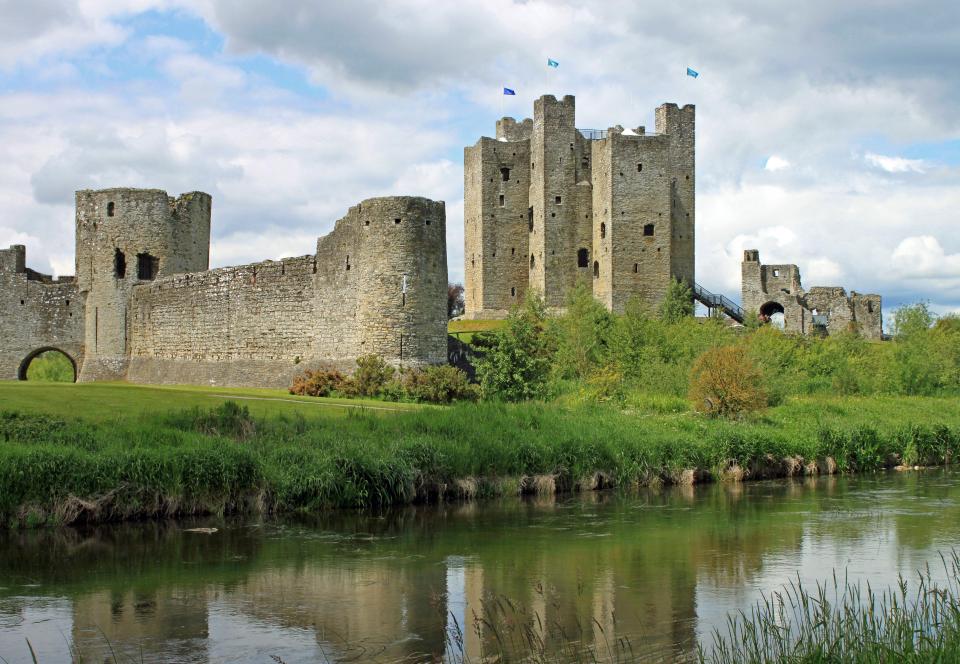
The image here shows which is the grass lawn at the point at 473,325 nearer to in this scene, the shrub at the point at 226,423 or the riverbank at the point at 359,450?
the riverbank at the point at 359,450

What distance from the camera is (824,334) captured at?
54.9m

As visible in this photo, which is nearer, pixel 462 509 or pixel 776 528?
pixel 776 528

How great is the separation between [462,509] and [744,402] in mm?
9852

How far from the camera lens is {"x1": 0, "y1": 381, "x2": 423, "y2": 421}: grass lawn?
19766mm

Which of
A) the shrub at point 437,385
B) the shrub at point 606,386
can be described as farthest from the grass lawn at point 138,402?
the shrub at point 606,386

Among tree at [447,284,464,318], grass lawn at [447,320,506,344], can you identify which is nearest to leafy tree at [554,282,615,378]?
grass lawn at [447,320,506,344]

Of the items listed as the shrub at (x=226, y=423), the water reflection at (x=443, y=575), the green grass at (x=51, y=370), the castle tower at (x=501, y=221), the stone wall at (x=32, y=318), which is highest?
the castle tower at (x=501, y=221)

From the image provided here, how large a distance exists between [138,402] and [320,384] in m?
6.65

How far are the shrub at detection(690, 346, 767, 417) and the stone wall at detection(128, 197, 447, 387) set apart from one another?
23.9ft

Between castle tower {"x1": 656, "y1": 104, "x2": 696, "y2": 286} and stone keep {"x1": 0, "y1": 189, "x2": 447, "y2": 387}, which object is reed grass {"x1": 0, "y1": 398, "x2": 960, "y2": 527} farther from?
castle tower {"x1": 656, "y1": 104, "x2": 696, "y2": 286}

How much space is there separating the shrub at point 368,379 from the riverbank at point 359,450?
229 centimetres

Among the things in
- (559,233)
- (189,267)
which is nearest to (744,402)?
(189,267)

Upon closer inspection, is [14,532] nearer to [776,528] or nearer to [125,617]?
[125,617]

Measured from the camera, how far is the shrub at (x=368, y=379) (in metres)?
27.6
